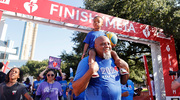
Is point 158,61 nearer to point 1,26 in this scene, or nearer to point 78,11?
point 78,11

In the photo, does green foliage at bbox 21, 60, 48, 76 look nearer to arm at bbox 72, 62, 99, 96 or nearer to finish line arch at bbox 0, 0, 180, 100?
finish line arch at bbox 0, 0, 180, 100

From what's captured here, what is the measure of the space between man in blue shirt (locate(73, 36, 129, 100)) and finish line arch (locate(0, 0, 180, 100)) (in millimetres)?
5653

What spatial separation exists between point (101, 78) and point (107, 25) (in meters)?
6.49

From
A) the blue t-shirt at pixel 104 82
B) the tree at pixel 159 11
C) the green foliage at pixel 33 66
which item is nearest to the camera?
the blue t-shirt at pixel 104 82

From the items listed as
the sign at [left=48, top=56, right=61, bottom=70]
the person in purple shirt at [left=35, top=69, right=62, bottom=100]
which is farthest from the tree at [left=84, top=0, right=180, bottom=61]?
the person in purple shirt at [left=35, top=69, right=62, bottom=100]

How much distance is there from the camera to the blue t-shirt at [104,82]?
4.99ft

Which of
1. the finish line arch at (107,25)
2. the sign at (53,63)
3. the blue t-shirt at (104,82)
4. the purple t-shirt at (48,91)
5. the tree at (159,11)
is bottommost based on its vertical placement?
the purple t-shirt at (48,91)

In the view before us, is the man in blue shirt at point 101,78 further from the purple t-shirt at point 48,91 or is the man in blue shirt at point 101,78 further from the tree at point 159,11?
the tree at point 159,11

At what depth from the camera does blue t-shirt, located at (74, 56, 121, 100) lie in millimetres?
1521

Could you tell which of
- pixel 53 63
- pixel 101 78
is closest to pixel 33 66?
pixel 53 63

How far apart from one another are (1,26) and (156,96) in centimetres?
884

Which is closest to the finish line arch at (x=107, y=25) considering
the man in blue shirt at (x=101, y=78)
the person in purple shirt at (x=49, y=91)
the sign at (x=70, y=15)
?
the sign at (x=70, y=15)

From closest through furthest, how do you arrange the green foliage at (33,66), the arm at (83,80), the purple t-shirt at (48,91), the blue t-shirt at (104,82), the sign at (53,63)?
the arm at (83,80)
the blue t-shirt at (104,82)
the purple t-shirt at (48,91)
the sign at (53,63)
the green foliage at (33,66)

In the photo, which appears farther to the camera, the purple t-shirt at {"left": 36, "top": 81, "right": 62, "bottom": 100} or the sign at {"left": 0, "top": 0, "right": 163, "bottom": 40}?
the sign at {"left": 0, "top": 0, "right": 163, "bottom": 40}
